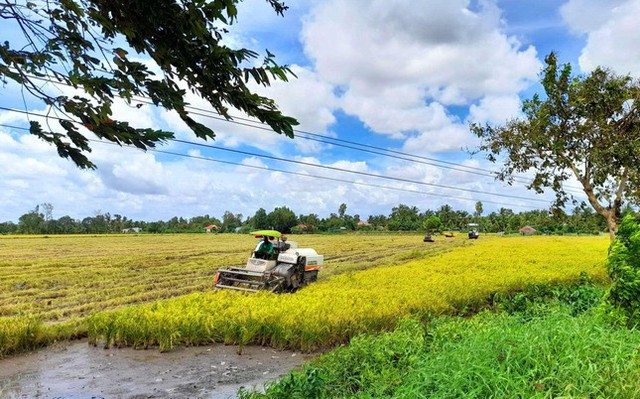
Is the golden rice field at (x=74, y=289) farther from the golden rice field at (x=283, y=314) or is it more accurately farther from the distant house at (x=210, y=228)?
the distant house at (x=210, y=228)

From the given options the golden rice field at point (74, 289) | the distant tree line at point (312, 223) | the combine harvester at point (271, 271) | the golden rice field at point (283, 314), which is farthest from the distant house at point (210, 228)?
the golden rice field at point (283, 314)

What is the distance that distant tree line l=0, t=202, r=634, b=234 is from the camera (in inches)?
2371

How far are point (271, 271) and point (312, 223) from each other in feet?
207

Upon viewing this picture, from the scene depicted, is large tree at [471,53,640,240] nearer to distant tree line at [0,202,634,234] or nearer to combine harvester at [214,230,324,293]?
combine harvester at [214,230,324,293]

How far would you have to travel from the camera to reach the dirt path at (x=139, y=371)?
548 centimetres

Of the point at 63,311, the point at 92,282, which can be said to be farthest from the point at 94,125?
the point at 92,282

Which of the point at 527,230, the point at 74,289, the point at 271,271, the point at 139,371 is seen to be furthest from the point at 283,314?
the point at 527,230

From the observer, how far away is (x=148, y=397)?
17.3 ft

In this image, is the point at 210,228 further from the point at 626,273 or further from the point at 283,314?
the point at 626,273

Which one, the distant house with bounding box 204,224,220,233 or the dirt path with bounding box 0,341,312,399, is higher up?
the distant house with bounding box 204,224,220,233

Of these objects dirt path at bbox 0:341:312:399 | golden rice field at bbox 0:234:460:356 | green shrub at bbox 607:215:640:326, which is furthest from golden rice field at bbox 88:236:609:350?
green shrub at bbox 607:215:640:326

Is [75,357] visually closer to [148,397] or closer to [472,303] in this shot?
[148,397]

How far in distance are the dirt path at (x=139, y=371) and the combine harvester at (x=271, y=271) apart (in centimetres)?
340

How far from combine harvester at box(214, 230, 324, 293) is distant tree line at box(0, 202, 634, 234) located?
34.8 m
